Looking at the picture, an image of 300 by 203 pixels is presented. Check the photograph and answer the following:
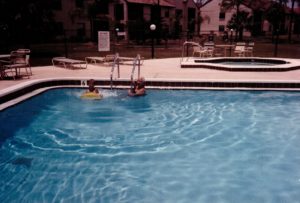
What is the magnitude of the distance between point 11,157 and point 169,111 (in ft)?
15.3

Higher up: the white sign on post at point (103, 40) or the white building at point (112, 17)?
the white building at point (112, 17)

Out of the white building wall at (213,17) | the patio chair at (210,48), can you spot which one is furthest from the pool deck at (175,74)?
the white building wall at (213,17)

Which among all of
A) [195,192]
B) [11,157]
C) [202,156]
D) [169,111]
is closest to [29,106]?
[11,157]

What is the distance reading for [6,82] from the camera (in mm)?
10820

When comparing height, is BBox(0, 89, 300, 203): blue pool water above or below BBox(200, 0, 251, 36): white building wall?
below

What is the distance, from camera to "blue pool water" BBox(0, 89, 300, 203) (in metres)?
5.13

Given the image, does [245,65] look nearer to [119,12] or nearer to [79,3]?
[79,3]

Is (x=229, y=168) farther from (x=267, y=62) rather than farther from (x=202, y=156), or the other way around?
(x=267, y=62)

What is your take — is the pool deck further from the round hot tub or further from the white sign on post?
the white sign on post

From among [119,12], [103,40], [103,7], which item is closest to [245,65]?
[103,40]

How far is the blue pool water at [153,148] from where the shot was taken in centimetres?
513

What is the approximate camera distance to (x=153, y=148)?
6.89 metres

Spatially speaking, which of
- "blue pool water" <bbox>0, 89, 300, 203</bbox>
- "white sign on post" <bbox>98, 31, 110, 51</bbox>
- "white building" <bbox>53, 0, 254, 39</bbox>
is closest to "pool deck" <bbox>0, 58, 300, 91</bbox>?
"white sign on post" <bbox>98, 31, 110, 51</bbox>

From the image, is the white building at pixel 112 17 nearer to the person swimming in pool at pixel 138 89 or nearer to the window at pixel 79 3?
the window at pixel 79 3
